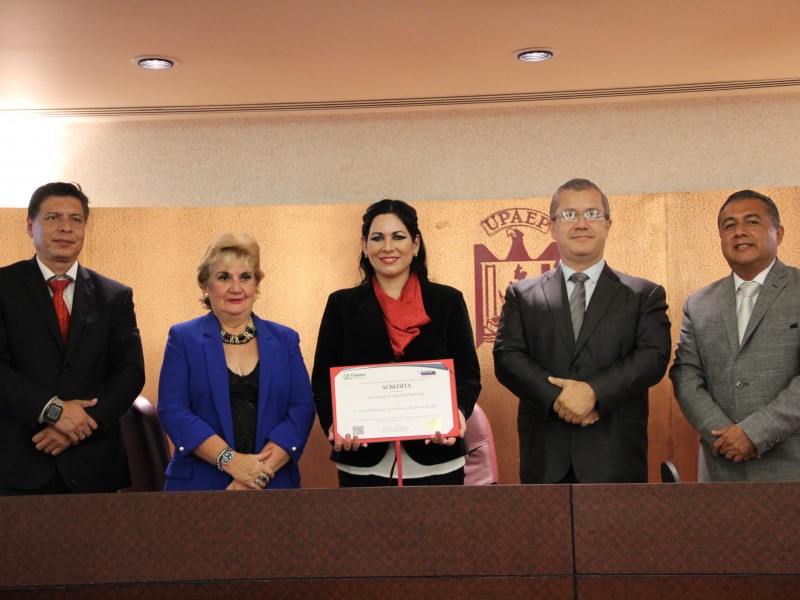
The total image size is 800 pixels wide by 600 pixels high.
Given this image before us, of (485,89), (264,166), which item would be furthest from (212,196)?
(485,89)

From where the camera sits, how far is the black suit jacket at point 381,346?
3164mm

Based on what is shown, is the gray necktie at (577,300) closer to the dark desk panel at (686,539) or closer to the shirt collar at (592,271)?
the shirt collar at (592,271)

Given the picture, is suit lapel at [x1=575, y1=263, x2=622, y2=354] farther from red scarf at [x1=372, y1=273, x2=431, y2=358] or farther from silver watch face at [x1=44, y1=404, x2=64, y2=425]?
silver watch face at [x1=44, y1=404, x2=64, y2=425]

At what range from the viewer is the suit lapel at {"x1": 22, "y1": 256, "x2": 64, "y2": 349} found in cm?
326

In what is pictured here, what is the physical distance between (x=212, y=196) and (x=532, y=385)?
8.89 ft

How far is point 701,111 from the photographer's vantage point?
5066mm

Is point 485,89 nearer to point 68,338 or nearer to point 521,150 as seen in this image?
point 521,150

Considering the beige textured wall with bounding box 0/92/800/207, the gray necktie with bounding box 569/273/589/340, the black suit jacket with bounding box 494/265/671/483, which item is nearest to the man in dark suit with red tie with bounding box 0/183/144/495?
the black suit jacket with bounding box 494/265/671/483

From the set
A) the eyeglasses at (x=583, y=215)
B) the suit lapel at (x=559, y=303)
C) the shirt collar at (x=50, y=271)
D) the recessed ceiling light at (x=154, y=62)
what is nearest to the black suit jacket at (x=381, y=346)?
the suit lapel at (x=559, y=303)

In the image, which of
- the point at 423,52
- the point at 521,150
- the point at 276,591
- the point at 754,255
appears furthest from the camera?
the point at 521,150

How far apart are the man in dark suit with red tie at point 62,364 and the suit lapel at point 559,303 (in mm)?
1399

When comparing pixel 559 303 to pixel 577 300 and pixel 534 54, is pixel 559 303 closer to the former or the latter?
pixel 577 300

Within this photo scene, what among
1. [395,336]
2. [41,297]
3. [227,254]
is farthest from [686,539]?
[41,297]

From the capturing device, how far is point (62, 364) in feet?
10.7
